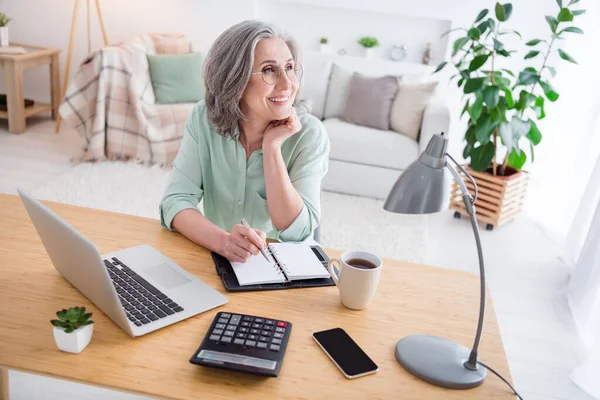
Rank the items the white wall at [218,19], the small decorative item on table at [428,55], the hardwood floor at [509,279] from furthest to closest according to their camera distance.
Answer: the small decorative item on table at [428,55], the white wall at [218,19], the hardwood floor at [509,279]

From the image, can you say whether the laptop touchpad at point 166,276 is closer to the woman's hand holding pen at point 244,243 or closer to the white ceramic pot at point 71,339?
the woman's hand holding pen at point 244,243

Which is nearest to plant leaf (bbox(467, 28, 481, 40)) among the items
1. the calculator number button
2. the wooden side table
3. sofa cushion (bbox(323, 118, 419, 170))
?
sofa cushion (bbox(323, 118, 419, 170))

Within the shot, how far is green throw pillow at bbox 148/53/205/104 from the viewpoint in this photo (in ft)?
13.0

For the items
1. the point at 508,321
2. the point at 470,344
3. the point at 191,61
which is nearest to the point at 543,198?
the point at 508,321

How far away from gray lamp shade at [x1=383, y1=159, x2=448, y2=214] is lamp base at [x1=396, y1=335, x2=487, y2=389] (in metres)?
0.26

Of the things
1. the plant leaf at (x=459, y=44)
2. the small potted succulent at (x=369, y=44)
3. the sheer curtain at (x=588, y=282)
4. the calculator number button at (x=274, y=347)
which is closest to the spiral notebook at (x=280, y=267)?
the calculator number button at (x=274, y=347)

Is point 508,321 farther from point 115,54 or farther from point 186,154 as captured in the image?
point 115,54

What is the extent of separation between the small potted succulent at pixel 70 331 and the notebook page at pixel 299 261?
16.9 inches

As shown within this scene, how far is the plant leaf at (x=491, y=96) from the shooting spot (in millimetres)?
2969

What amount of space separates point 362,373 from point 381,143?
267 centimetres

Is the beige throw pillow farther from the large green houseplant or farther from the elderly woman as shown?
the elderly woman

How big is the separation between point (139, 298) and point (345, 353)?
1.32ft

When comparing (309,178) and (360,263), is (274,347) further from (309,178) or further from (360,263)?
(309,178)

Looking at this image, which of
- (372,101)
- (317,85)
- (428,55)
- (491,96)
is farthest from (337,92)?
(491,96)
